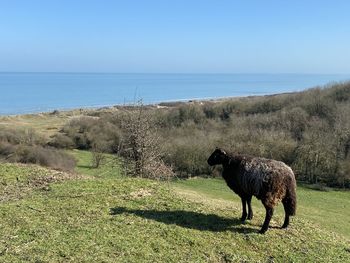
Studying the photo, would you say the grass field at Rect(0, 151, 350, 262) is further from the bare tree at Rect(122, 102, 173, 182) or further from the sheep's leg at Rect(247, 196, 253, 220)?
the bare tree at Rect(122, 102, 173, 182)

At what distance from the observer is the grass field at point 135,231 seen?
1027cm

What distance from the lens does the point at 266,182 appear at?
40.5ft

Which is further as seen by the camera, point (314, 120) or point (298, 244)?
point (314, 120)

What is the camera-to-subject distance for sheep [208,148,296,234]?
1239 centimetres

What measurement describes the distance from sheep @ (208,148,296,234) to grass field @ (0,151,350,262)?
78cm

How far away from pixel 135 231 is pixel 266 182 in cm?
386

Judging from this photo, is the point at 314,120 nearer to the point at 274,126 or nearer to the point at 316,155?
the point at 274,126

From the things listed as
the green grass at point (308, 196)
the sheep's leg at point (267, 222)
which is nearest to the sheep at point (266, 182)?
the sheep's leg at point (267, 222)

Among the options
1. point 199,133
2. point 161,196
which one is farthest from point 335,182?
point 161,196

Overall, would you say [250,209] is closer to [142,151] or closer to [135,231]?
[135,231]

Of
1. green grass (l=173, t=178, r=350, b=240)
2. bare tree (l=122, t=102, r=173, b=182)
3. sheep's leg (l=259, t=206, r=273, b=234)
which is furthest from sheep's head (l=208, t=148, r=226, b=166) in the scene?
green grass (l=173, t=178, r=350, b=240)

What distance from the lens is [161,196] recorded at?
49.1 ft

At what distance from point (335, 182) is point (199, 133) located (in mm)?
22992

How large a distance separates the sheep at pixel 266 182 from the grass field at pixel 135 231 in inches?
30.5
